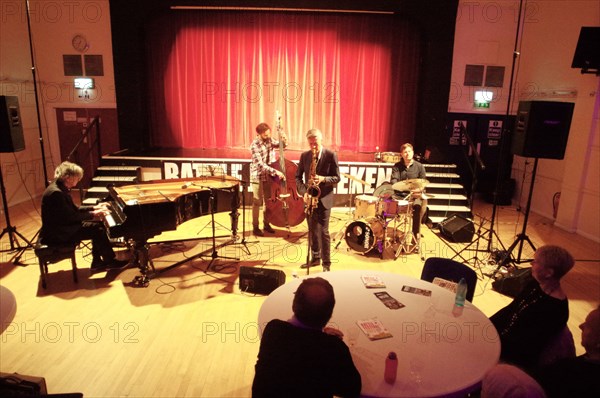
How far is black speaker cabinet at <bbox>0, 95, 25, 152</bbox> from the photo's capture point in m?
5.43

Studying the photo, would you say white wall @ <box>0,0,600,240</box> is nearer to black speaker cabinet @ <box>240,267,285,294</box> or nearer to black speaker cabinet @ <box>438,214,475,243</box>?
black speaker cabinet @ <box>438,214,475,243</box>

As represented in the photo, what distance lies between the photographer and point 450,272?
336cm

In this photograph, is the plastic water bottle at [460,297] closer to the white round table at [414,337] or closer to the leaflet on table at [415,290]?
the white round table at [414,337]

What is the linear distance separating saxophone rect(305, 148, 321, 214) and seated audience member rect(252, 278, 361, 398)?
287cm

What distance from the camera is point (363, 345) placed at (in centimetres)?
236

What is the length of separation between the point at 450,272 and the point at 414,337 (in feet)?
3.53

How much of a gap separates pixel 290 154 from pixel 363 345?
743 cm

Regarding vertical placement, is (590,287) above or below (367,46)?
below

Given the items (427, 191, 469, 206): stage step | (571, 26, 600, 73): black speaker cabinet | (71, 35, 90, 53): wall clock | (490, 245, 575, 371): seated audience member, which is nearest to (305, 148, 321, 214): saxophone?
(490, 245, 575, 371): seated audience member

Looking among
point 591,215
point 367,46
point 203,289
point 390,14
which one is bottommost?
point 203,289

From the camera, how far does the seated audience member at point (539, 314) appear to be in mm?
2504

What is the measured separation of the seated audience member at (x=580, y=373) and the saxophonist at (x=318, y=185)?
9.95 feet

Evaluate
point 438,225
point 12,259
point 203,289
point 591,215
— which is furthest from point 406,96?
point 12,259

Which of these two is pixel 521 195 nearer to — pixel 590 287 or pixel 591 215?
pixel 591 215
